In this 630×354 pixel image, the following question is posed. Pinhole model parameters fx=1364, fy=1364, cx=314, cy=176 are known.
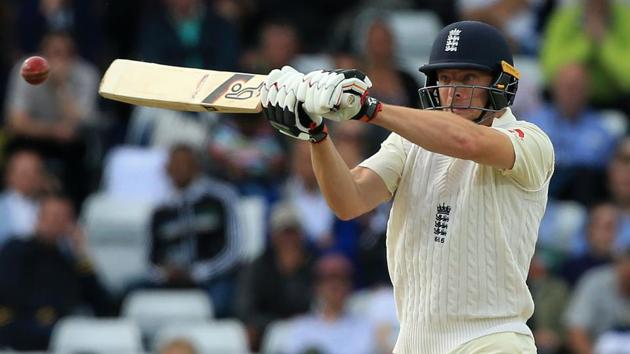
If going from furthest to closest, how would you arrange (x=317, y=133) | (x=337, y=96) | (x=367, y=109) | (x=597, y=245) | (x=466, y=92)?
(x=597, y=245), (x=466, y=92), (x=317, y=133), (x=367, y=109), (x=337, y=96)

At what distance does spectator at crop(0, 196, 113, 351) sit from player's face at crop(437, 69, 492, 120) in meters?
4.66

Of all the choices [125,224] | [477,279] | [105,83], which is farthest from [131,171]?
[477,279]

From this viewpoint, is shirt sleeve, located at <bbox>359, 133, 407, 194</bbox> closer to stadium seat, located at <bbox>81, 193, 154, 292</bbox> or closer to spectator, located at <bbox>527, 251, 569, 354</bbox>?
spectator, located at <bbox>527, 251, 569, 354</bbox>

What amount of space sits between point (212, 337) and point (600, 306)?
2547 mm

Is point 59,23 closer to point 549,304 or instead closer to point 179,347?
point 179,347

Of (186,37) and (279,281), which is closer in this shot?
(279,281)

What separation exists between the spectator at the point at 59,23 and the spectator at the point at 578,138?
3.56m

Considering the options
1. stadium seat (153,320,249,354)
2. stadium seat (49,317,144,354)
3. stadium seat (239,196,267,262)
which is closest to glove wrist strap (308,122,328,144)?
stadium seat (153,320,249,354)

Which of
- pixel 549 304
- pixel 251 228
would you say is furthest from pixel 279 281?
pixel 549 304

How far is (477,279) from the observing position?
473 centimetres

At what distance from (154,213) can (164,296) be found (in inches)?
28.3

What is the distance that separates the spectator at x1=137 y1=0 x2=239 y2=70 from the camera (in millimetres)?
10547

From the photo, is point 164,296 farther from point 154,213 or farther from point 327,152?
point 327,152

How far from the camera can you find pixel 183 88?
4.91 metres
